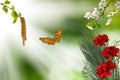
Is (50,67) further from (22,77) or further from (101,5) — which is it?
(101,5)

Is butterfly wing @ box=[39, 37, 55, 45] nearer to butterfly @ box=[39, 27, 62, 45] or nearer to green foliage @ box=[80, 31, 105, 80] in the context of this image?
butterfly @ box=[39, 27, 62, 45]

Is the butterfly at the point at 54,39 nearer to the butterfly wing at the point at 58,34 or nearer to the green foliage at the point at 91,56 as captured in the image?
the butterfly wing at the point at 58,34

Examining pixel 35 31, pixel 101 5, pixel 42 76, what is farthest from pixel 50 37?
pixel 101 5

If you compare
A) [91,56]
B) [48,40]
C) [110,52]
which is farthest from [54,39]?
[110,52]

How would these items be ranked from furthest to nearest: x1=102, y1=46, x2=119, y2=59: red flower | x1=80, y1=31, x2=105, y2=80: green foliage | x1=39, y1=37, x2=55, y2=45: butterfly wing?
1. x1=39, y1=37, x2=55, y2=45: butterfly wing
2. x1=80, y1=31, x2=105, y2=80: green foliage
3. x1=102, y1=46, x2=119, y2=59: red flower

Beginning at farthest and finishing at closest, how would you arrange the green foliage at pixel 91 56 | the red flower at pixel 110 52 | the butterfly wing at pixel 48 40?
the butterfly wing at pixel 48 40 < the green foliage at pixel 91 56 < the red flower at pixel 110 52

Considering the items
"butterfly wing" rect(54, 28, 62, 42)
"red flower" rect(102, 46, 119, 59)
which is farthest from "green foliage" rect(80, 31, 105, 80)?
"butterfly wing" rect(54, 28, 62, 42)

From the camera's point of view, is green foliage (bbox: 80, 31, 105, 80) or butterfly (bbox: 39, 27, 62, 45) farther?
butterfly (bbox: 39, 27, 62, 45)

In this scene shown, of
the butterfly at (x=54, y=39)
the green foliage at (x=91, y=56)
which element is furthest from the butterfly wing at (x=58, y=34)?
the green foliage at (x=91, y=56)

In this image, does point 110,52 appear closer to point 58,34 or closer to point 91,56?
point 91,56

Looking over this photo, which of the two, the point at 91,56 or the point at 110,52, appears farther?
the point at 91,56

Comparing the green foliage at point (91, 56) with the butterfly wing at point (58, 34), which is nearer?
the green foliage at point (91, 56)
